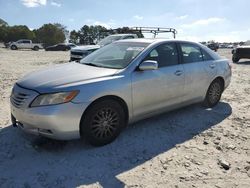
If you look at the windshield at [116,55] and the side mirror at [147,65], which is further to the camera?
the windshield at [116,55]

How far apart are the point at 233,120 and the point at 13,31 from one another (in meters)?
81.2

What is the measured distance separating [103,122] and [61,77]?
877 millimetres

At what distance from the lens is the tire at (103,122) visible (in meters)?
3.89

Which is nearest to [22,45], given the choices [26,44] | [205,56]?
[26,44]

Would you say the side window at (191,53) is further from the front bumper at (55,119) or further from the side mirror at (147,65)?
the front bumper at (55,119)

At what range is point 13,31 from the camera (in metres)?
77.8

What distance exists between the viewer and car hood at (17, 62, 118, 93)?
12.5 ft

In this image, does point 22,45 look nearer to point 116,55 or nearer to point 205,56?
point 205,56

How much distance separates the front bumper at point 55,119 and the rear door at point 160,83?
3.33 feet

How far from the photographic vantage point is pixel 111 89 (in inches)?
158

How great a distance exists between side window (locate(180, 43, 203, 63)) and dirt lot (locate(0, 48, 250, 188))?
1.17 meters

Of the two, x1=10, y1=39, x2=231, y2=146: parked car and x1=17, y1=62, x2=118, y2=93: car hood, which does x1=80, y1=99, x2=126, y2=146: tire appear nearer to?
x1=10, y1=39, x2=231, y2=146: parked car

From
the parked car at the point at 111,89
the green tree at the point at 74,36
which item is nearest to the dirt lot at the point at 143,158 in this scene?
the parked car at the point at 111,89

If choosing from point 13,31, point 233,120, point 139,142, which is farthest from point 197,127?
point 13,31
